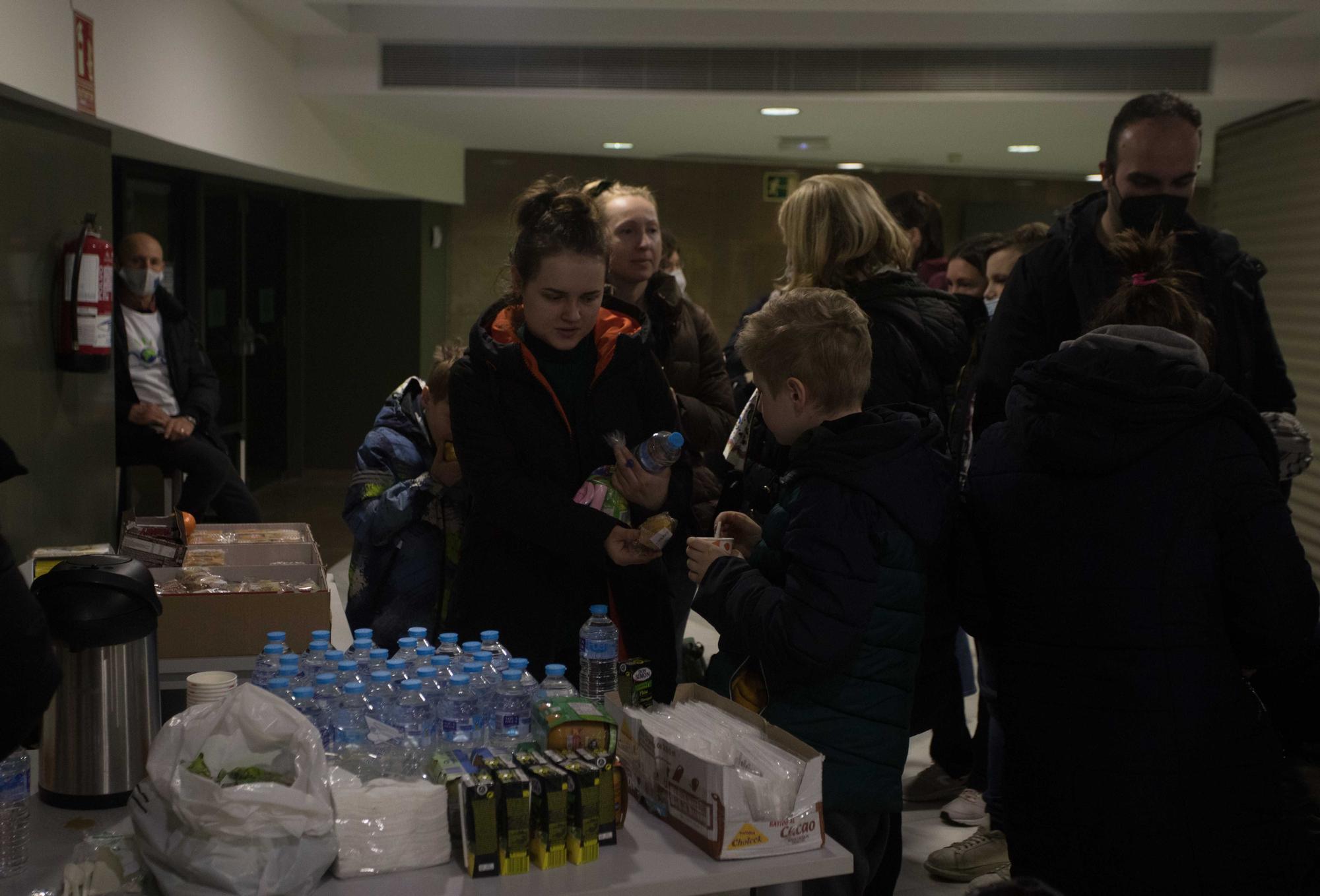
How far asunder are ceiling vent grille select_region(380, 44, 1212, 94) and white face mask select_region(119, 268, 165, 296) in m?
1.53

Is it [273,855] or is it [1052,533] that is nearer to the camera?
[273,855]

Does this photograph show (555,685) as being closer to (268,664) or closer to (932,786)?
(268,664)

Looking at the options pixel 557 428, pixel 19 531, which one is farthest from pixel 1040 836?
pixel 19 531

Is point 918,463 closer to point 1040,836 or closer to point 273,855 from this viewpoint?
point 1040,836

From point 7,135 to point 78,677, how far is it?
8.93ft

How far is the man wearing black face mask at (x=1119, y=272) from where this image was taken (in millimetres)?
2551

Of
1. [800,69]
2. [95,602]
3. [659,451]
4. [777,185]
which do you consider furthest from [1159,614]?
[777,185]

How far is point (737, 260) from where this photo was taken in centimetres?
972

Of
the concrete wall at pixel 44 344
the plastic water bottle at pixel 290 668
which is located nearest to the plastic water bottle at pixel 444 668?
the plastic water bottle at pixel 290 668

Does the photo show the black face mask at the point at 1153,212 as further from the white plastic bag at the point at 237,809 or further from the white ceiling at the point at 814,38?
the white ceiling at the point at 814,38

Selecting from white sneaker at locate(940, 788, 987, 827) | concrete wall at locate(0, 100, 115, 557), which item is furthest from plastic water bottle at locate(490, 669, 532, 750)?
concrete wall at locate(0, 100, 115, 557)

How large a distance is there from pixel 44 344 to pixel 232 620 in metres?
2.45

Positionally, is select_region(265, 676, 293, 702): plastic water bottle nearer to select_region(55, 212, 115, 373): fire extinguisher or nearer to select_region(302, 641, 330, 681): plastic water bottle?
select_region(302, 641, 330, 681): plastic water bottle

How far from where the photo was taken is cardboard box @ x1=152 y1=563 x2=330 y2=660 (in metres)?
2.31
